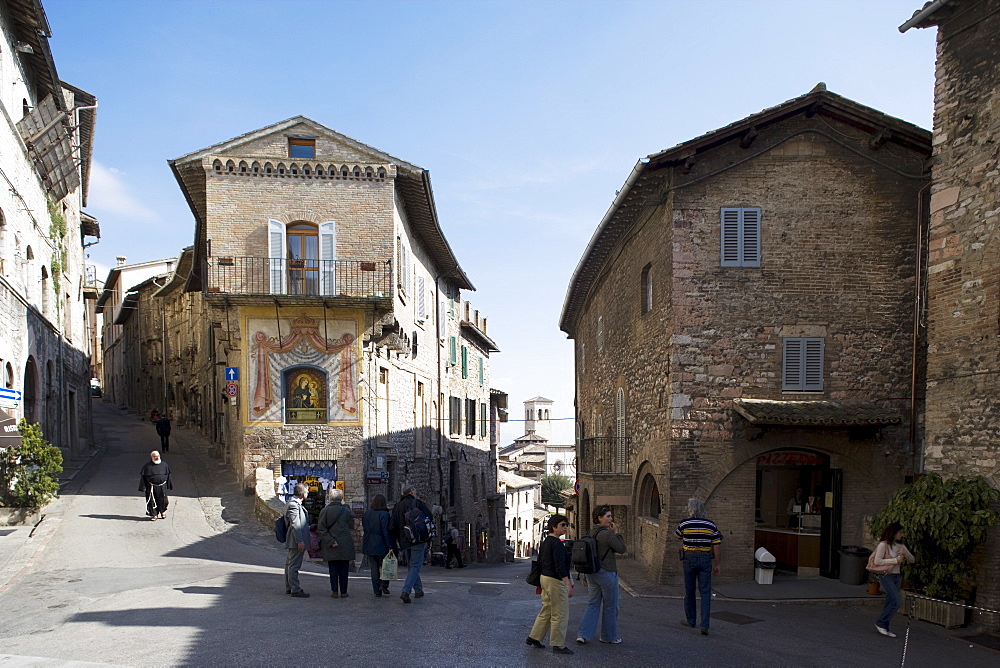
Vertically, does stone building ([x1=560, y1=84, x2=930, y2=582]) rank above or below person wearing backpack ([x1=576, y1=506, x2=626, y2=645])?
above

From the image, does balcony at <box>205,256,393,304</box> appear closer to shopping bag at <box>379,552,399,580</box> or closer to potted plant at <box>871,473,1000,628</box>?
shopping bag at <box>379,552,399,580</box>

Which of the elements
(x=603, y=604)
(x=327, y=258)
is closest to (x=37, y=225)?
(x=327, y=258)

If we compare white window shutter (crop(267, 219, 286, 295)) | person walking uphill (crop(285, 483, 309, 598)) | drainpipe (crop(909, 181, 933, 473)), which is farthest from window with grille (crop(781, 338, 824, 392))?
white window shutter (crop(267, 219, 286, 295))

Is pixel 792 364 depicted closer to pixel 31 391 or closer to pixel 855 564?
pixel 855 564

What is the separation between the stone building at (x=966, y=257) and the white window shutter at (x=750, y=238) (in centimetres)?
289

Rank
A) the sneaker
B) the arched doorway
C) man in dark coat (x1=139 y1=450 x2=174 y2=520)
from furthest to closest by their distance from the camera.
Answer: the arched doorway → man in dark coat (x1=139 y1=450 x2=174 y2=520) → the sneaker

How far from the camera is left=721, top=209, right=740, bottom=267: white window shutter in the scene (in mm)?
13836

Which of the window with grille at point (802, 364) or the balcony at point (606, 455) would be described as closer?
the window with grille at point (802, 364)

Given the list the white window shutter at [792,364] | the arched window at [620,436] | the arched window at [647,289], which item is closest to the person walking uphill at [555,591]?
the white window shutter at [792,364]

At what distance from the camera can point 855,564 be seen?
13086 mm

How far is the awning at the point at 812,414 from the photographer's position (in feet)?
41.6

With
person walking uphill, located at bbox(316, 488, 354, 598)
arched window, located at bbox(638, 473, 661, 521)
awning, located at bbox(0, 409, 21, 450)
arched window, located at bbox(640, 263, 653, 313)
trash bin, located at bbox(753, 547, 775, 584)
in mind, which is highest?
arched window, located at bbox(640, 263, 653, 313)

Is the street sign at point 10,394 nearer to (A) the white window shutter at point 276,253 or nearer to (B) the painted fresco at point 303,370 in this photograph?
(B) the painted fresco at point 303,370

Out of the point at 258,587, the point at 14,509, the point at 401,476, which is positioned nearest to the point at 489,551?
the point at 401,476
